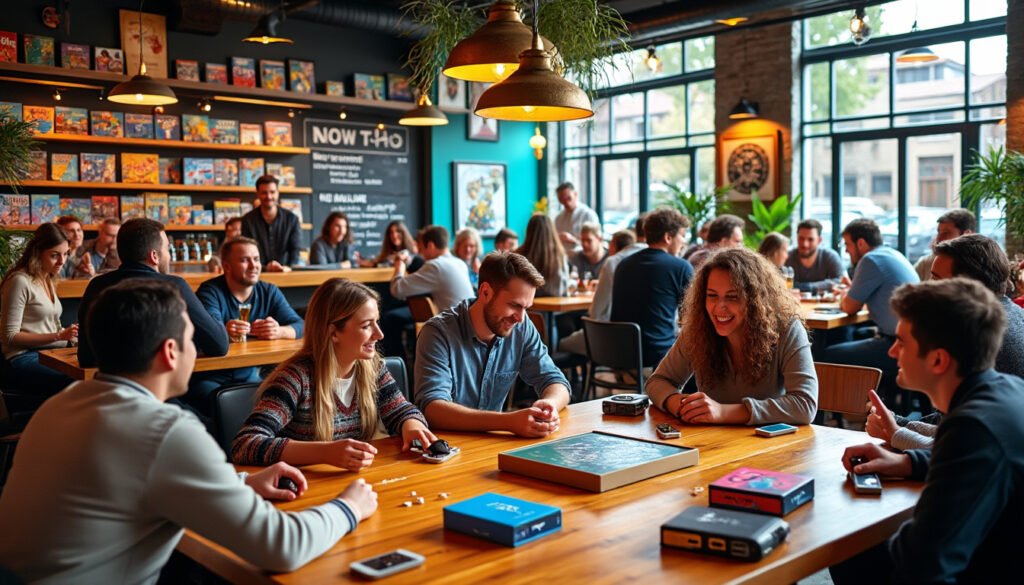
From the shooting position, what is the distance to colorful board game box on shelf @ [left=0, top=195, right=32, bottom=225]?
28.2ft

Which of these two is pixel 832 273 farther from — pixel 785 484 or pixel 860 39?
pixel 785 484

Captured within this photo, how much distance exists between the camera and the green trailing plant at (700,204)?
10.4m

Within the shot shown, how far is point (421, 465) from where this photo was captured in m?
2.45

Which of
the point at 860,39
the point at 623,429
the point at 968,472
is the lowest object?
the point at 623,429

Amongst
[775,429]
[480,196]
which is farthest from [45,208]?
[775,429]

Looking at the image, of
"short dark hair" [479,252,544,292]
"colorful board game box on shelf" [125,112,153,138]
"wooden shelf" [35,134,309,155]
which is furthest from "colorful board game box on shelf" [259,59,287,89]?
"short dark hair" [479,252,544,292]

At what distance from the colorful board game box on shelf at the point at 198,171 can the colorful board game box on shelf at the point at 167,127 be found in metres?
0.28

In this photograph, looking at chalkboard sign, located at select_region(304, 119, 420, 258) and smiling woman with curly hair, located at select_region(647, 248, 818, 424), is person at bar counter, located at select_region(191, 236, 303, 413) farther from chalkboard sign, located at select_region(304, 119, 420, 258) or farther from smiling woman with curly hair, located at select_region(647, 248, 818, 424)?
chalkboard sign, located at select_region(304, 119, 420, 258)

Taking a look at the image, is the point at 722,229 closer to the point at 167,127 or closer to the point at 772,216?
the point at 772,216

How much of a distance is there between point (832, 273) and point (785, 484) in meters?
6.15

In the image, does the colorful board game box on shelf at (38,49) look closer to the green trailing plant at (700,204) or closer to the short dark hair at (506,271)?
the green trailing plant at (700,204)

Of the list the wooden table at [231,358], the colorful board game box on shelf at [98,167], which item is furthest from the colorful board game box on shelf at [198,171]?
the wooden table at [231,358]

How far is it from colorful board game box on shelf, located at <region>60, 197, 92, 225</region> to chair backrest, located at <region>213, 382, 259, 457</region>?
22.7 feet

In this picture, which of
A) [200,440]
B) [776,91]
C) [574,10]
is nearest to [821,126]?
[776,91]
